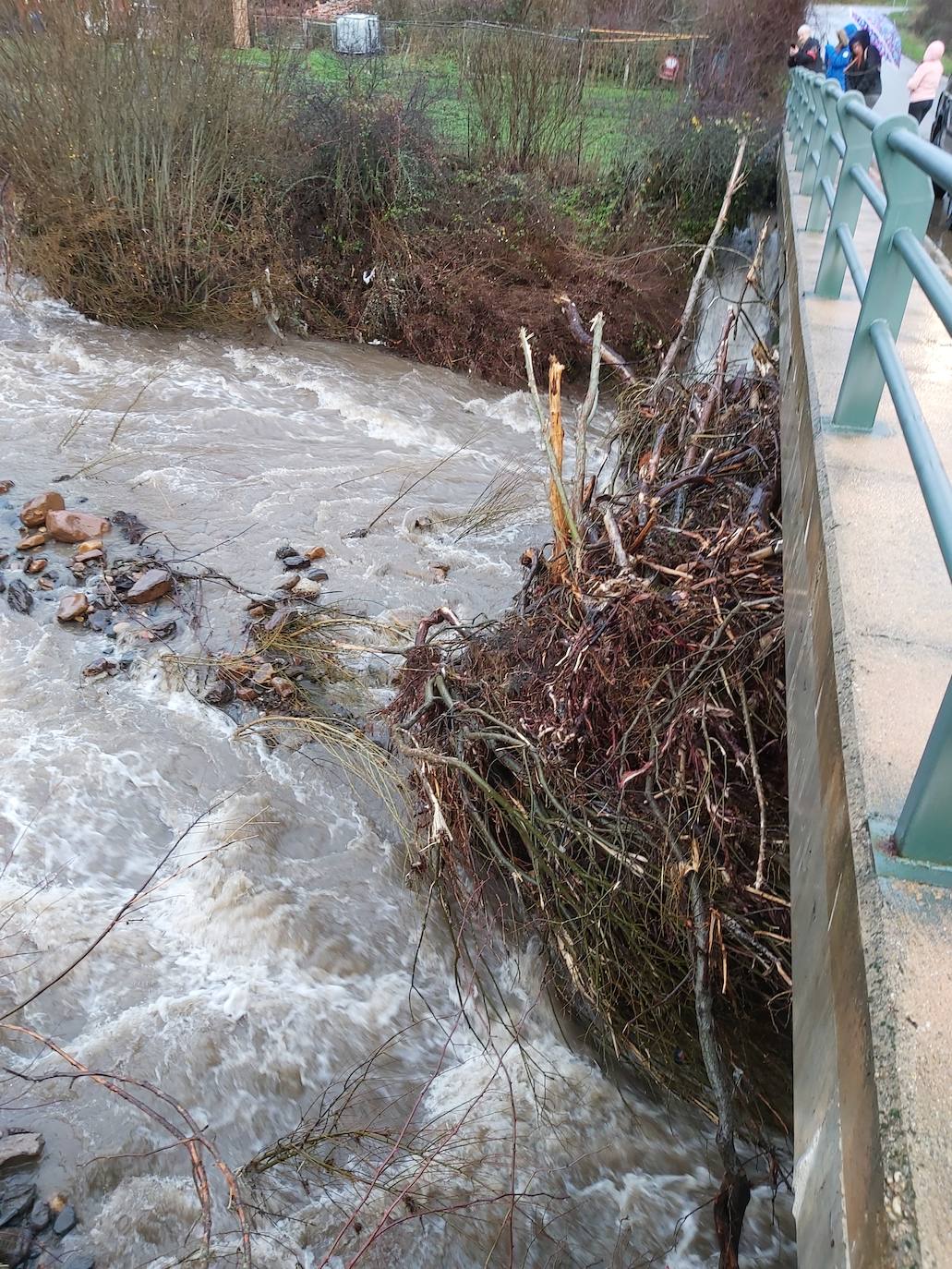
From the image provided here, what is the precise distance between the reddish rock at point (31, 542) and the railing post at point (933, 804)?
5.90 m

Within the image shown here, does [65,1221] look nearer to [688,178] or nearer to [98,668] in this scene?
[98,668]

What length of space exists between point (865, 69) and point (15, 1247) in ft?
42.1

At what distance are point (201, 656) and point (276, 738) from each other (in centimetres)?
82

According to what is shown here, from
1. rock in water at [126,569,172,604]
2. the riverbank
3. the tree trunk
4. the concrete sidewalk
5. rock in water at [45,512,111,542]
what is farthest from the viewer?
the concrete sidewalk

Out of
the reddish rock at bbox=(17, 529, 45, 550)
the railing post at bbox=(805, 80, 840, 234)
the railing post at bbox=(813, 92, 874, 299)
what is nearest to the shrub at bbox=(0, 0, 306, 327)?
the reddish rock at bbox=(17, 529, 45, 550)

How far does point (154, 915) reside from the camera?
3795mm

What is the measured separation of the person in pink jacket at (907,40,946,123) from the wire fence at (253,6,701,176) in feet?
11.9

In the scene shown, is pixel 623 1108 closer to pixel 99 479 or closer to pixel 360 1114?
pixel 360 1114

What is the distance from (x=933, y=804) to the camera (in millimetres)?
1456

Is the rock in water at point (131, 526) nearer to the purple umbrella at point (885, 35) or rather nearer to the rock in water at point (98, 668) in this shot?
the rock in water at point (98, 668)

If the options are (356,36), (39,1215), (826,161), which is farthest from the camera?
(356,36)

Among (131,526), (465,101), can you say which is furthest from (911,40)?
(131,526)

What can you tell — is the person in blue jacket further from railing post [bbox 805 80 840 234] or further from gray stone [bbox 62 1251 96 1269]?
gray stone [bbox 62 1251 96 1269]

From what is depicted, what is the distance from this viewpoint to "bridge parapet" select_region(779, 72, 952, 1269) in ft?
4.12
